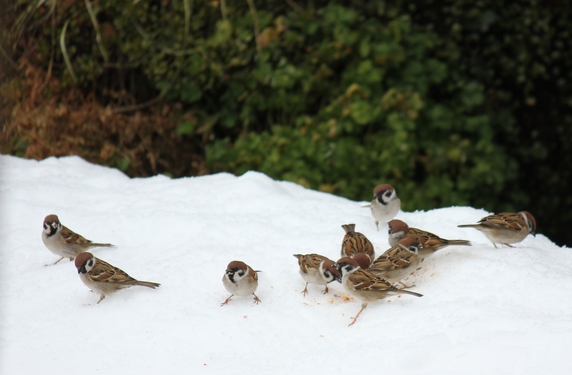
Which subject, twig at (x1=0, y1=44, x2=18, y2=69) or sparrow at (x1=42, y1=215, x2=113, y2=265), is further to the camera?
twig at (x1=0, y1=44, x2=18, y2=69)

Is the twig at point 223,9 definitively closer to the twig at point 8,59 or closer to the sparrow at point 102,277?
the twig at point 8,59

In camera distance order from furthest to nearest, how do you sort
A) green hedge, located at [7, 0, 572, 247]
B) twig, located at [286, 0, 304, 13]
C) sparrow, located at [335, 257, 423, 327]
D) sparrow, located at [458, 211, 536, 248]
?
twig, located at [286, 0, 304, 13] < green hedge, located at [7, 0, 572, 247] < sparrow, located at [458, 211, 536, 248] < sparrow, located at [335, 257, 423, 327]

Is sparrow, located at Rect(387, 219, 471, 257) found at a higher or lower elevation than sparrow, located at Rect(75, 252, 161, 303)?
higher

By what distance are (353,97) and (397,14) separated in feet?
4.39

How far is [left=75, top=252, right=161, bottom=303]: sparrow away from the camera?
4312 millimetres

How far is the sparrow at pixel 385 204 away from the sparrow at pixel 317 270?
104 centimetres

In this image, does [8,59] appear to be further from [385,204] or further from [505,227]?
[505,227]

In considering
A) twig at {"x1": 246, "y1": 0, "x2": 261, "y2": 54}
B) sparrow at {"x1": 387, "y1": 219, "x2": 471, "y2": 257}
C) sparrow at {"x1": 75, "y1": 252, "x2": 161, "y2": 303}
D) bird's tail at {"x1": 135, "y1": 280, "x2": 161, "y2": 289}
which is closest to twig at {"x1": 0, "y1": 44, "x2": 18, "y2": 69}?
twig at {"x1": 246, "y1": 0, "x2": 261, "y2": 54}

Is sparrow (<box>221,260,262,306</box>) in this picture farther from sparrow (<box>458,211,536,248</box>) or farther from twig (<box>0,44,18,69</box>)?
twig (<box>0,44,18,69</box>)

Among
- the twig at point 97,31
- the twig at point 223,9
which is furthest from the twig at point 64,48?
the twig at point 223,9

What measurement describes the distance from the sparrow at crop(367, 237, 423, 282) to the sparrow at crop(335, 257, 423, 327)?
18 centimetres

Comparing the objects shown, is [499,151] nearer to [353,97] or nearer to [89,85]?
[353,97]

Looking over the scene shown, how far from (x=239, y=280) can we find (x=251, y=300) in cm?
26

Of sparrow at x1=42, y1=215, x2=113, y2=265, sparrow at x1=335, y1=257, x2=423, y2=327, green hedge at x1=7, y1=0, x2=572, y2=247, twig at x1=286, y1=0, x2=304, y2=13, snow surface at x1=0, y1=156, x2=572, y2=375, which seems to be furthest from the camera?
twig at x1=286, y1=0, x2=304, y2=13
